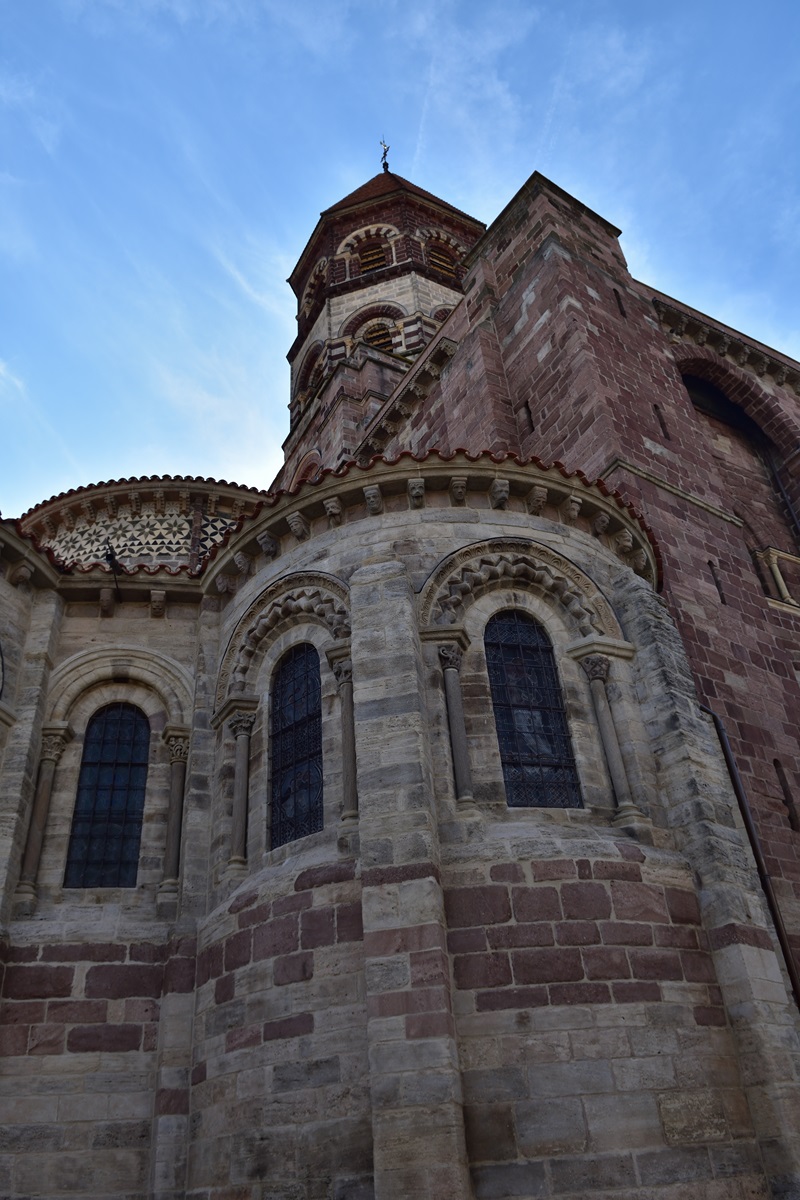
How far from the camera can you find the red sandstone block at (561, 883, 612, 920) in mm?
7012

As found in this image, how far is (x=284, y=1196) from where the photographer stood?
633cm

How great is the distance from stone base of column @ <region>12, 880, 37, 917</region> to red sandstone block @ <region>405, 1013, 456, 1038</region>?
4138mm

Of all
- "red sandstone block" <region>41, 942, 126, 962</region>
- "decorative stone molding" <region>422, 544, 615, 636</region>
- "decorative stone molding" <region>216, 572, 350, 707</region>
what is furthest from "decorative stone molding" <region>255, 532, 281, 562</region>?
"red sandstone block" <region>41, 942, 126, 962</region>

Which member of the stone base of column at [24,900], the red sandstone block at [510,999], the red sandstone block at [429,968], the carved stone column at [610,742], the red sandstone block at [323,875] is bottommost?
the red sandstone block at [510,999]

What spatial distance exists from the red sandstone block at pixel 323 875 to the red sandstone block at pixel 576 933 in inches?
65.1

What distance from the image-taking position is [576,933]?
6.91 metres

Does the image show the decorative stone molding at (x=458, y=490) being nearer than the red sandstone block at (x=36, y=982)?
No

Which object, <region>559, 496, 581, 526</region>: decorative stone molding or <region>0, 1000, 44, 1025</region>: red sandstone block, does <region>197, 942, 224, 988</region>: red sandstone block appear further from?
<region>559, 496, 581, 526</region>: decorative stone molding

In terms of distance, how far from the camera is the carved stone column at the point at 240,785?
8406 millimetres

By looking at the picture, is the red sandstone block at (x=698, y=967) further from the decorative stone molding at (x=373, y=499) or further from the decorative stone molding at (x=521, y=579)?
the decorative stone molding at (x=373, y=499)

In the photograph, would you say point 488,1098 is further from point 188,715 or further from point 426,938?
point 188,715

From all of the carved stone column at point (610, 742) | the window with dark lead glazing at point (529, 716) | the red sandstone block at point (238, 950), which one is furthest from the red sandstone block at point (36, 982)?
the carved stone column at point (610, 742)

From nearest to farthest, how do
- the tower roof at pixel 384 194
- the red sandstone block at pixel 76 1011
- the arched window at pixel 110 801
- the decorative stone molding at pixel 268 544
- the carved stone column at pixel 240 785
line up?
the red sandstone block at pixel 76 1011
the carved stone column at pixel 240 785
the arched window at pixel 110 801
the decorative stone molding at pixel 268 544
the tower roof at pixel 384 194

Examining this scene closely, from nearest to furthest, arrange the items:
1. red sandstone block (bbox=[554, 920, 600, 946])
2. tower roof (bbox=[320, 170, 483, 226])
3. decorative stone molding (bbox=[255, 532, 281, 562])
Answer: red sandstone block (bbox=[554, 920, 600, 946])
decorative stone molding (bbox=[255, 532, 281, 562])
tower roof (bbox=[320, 170, 483, 226])
